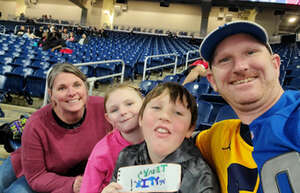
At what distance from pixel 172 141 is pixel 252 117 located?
0.31 m

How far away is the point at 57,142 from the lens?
1491 millimetres

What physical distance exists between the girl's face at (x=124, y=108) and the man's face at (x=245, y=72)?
0.48 metres

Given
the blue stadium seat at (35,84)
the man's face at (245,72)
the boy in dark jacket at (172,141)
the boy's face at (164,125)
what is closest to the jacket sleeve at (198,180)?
the boy in dark jacket at (172,141)

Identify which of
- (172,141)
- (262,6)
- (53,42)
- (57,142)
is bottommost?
(57,142)

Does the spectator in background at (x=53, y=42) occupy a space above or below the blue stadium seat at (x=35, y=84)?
above

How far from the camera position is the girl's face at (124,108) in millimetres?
1188

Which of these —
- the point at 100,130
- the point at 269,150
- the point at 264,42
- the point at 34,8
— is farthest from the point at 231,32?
the point at 34,8

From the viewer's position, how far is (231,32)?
0.90 m

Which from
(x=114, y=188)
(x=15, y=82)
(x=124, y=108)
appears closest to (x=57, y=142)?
(x=124, y=108)

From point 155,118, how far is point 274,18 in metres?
23.2

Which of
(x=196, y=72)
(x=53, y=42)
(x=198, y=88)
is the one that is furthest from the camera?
(x=53, y=42)

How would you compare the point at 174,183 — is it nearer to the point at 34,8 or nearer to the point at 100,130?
the point at 100,130

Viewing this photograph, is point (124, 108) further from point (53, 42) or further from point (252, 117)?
point (53, 42)

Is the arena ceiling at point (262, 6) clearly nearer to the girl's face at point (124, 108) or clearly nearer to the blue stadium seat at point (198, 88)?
the blue stadium seat at point (198, 88)
